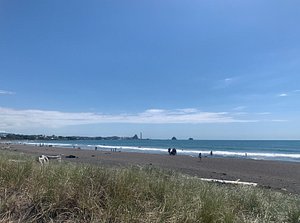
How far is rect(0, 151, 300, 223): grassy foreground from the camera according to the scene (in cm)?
414

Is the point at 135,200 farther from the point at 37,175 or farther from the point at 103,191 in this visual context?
the point at 37,175

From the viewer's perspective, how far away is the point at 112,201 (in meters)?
4.40

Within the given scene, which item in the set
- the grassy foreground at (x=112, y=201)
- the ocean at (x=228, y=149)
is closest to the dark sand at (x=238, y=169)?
the grassy foreground at (x=112, y=201)

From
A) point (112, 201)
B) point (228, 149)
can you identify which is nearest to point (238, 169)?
point (112, 201)

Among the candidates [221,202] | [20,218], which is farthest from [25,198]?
[221,202]

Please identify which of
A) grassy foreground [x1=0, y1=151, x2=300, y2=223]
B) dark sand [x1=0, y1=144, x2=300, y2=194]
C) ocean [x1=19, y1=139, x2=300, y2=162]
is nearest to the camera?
grassy foreground [x1=0, y1=151, x2=300, y2=223]

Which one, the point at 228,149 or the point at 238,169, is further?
the point at 228,149

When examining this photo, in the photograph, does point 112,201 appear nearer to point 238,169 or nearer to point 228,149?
point 238,169

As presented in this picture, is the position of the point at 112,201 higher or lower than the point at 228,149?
higher

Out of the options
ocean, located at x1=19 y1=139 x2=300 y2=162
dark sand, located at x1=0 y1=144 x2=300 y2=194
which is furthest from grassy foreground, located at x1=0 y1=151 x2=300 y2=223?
ocean, located at x1=19 y1=139 x2=300 y2=162

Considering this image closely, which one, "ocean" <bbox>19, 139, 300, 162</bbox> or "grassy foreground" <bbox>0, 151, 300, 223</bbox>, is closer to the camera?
"grassy foreground" <bbox>0, 151, 300, 223</bbox>

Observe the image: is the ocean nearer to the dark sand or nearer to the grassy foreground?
the dark sand

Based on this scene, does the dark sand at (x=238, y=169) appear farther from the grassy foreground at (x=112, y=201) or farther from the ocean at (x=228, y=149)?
the ocean at (x=228, y=149)

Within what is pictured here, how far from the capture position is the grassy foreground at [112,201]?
4145 millimetres
